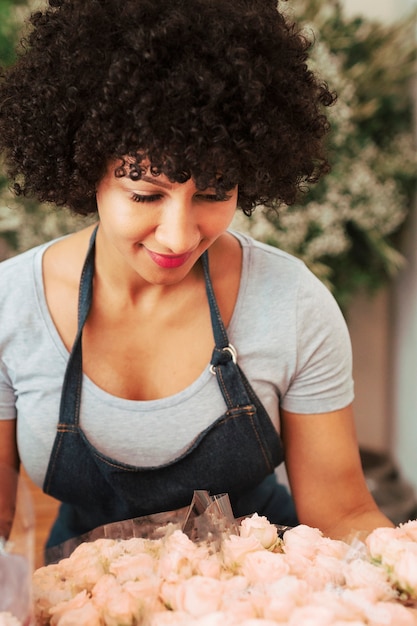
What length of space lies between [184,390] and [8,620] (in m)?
0.76

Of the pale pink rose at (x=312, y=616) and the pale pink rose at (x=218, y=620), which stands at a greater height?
the pale pink rose at (x=312, y=616)

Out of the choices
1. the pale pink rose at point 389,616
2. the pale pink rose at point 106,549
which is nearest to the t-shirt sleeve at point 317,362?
the pale pink rose at point 106,549

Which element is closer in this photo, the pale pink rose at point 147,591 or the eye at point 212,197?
the pale pink rose at point 147,591

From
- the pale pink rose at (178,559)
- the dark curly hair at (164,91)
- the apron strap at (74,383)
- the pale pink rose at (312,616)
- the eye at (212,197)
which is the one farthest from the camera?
the apron strap at (74,383)

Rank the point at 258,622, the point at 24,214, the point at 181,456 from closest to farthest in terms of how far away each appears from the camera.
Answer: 1. the point at 258,622
2. the point at 181,456
3. the point at 24,214

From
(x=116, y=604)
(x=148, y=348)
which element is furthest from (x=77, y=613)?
(x=148, y=348)

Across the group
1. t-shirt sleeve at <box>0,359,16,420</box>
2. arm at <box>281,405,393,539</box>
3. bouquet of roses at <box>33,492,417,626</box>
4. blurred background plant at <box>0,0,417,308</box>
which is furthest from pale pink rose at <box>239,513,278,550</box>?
blurred background plant at <box>0,0,417,308</box>

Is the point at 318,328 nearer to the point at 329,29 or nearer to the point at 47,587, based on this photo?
the point at 47,587

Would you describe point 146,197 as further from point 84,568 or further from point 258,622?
point 258,622

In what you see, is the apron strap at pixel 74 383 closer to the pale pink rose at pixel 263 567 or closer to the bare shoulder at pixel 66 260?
the bare shoulder at pixel 66 260

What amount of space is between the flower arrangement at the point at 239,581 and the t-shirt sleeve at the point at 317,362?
588 mm

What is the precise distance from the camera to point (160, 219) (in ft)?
3.54

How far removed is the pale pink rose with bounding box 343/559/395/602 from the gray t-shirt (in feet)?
2.15

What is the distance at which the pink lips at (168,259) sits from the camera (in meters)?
1.14
